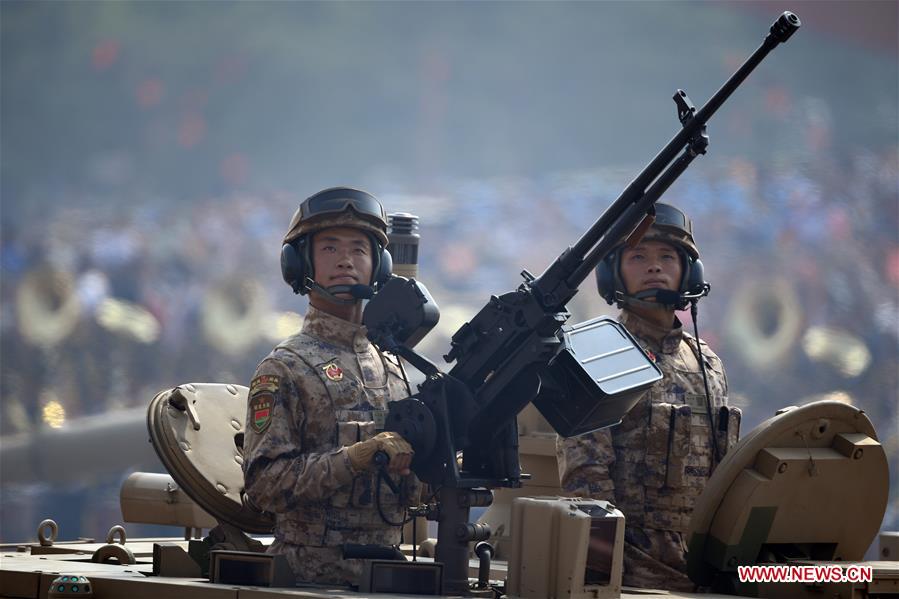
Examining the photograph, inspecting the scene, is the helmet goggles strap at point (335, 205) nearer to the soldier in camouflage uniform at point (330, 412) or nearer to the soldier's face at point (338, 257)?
the soldier in camouflage uniform at point (330, 412)

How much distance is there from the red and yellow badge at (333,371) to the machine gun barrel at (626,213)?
1.20m

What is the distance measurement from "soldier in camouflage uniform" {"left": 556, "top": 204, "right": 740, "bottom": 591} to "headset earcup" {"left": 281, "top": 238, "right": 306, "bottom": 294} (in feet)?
5.59

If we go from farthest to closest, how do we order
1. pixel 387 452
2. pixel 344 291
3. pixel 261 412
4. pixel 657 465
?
pixel 657 465, pixel 344 291, pixel 261 412, pixel 387 452

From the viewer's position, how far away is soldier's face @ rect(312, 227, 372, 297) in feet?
28.9

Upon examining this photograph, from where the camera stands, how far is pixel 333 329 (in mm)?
8789

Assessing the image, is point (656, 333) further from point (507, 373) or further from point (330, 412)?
point (330, 412)

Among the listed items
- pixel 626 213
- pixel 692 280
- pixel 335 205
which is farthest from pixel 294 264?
pixel 692 280

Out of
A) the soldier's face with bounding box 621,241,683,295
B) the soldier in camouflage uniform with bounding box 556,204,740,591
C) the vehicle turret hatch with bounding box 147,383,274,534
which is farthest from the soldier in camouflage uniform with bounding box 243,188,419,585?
the soldier's face with bounding box 621,241,683,295

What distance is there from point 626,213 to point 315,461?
1982mm

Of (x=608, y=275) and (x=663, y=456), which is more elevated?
(x=608, y=275)

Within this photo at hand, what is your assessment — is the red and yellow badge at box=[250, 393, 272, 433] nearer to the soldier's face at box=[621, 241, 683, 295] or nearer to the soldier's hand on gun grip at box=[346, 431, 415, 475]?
the soldier's hand on gun grip at box=[346, 431, 415, 475]

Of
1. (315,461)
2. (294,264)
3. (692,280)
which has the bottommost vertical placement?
(315,461)

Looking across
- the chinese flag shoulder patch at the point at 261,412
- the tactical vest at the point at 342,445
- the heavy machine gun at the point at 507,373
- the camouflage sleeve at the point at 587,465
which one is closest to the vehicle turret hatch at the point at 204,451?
the tactical vest at the point at 342,445

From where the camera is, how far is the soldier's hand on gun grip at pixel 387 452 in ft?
25.5
